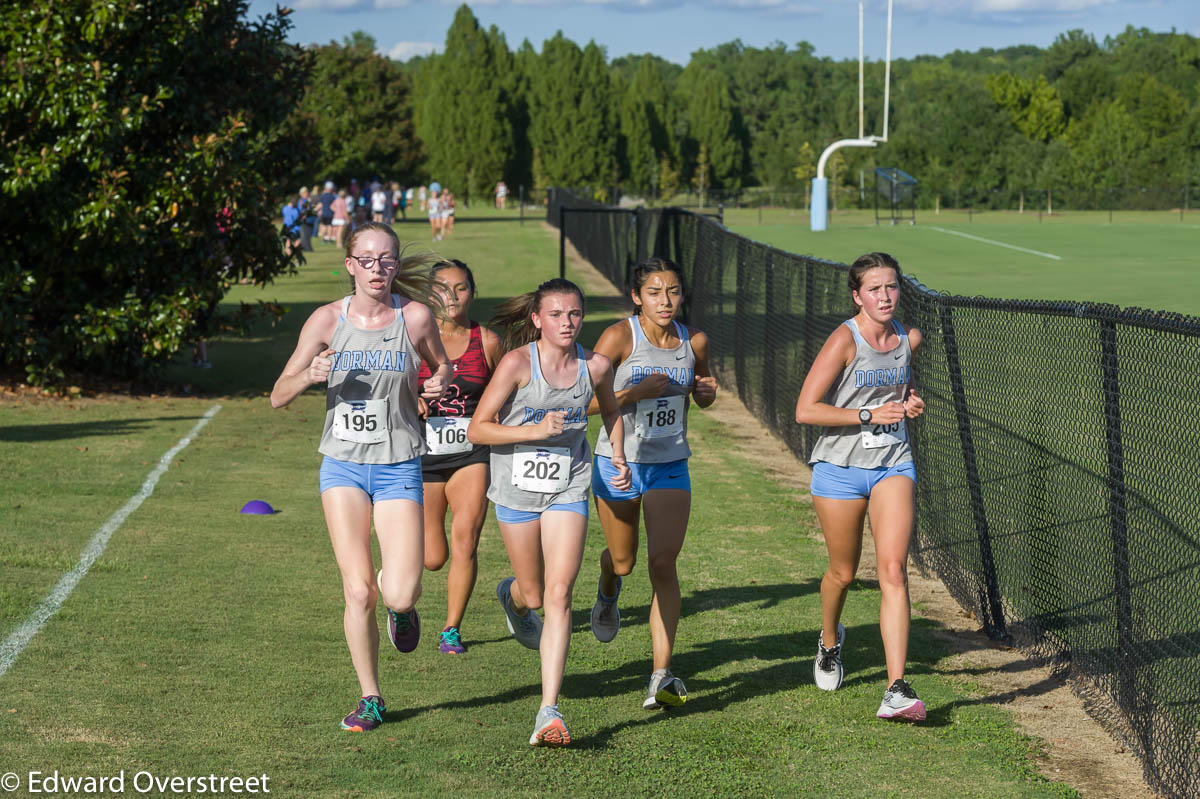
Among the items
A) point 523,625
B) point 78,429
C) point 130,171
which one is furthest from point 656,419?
point 130,171

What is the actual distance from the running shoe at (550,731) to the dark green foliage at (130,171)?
11.3 m

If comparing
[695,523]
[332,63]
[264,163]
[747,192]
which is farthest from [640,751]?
[747,192]

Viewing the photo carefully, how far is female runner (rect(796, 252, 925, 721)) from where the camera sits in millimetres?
6223

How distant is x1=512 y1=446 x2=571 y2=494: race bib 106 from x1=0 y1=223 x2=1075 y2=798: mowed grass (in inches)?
41.2

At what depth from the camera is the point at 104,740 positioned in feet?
18.6

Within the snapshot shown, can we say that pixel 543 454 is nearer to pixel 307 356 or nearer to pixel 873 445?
pixel 307 356

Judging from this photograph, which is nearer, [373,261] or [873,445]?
[373,261]

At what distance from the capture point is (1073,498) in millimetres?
9578

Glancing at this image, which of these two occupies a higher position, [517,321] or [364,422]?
[517,321]

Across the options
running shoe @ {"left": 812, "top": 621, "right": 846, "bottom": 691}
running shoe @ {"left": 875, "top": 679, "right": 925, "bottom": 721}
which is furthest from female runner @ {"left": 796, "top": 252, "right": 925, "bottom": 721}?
running shoe @ {"left": 812, "top": 621, "right": 846, "bottom": 691}

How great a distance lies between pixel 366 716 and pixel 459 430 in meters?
1.65

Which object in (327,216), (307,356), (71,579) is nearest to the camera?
(307,356)

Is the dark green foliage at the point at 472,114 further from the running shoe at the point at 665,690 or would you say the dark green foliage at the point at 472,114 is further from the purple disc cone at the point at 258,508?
the running shoe at the point at 665,690

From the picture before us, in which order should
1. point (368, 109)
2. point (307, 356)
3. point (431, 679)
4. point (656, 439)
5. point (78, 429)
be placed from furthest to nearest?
point (368, 109)
point (78, 429)
point (431, 679)
point (656, 439)
point (307, 356)
